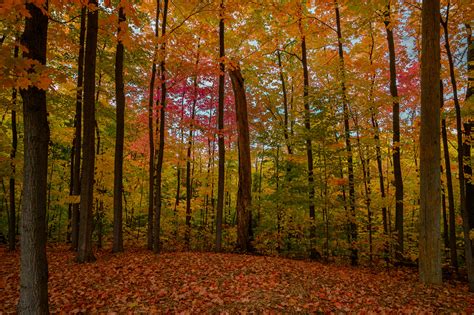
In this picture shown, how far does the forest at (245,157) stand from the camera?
4.92 m

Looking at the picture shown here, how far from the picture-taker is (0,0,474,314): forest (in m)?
4.92

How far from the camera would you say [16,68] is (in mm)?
3375

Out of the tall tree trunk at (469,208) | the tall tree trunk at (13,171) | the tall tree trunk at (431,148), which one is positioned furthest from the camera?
the tall tree trunk at (13,171)

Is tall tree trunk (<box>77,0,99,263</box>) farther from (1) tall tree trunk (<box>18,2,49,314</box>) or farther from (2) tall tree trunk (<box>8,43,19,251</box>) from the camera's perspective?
(1) tall tree trunk (<box>18,2,49,314</box>)

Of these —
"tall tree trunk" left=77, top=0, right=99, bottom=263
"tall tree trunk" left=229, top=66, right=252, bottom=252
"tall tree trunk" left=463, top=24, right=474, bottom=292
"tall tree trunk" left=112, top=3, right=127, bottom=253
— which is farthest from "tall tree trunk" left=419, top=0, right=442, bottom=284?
"tall tree trunk" left=112, top=3, right=127, bottom=253

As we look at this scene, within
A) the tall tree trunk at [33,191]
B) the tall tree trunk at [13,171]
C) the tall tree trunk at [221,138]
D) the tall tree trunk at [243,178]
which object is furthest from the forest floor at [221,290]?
the tall tree trunk at [243,178]

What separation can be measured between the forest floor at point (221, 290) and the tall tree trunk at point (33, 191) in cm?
114

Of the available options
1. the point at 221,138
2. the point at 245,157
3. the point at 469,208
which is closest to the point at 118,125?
the point at 221,138

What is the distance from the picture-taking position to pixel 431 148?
6.32 m

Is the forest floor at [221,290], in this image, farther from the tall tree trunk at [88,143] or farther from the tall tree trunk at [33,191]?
the tall tree trunk at [33,191]

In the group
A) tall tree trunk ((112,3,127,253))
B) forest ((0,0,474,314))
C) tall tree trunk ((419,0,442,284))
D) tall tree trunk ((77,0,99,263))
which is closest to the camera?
forest ((0,0,474,314))

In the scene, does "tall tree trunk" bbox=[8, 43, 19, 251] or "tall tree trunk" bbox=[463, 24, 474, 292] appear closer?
"tall tree trunk" bbox=[463, 24, 474, 292]

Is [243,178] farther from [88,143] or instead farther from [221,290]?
[221,290]

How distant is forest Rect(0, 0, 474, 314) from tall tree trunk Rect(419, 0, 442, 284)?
0.03 metres
